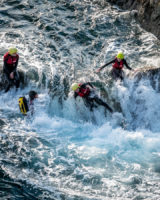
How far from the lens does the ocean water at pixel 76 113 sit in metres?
9.32

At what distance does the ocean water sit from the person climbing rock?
0.34 m

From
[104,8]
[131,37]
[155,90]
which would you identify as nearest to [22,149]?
[155,90]

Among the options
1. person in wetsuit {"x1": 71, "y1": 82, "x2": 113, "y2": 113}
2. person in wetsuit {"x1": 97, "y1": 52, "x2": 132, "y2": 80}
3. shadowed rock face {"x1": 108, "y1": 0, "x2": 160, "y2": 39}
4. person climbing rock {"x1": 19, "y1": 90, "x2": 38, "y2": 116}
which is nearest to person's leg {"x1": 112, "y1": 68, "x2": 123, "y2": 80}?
person in wetsuit {"x1": 97, "y1": 52, "x2": 132, "y2": 80}

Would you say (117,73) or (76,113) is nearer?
(76,113)

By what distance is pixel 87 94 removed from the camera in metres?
12.1

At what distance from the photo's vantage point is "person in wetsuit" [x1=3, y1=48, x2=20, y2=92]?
12.4 metres

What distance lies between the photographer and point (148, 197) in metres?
8.91

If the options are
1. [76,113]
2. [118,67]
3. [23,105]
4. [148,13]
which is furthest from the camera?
[148,13]

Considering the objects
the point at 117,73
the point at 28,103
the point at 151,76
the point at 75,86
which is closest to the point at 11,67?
the point at 28,103

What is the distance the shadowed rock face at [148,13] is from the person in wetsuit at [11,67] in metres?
7.95

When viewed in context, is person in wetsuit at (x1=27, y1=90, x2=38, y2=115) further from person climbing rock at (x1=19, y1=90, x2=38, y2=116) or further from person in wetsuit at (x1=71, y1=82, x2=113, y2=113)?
person in wetsuit at (x1=71, y1=82, x2=113, y2=113)

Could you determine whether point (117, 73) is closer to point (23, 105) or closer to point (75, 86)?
point (75, 86)

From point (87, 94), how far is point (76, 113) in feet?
3.06

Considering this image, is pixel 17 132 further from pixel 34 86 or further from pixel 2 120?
pixel 34 86
